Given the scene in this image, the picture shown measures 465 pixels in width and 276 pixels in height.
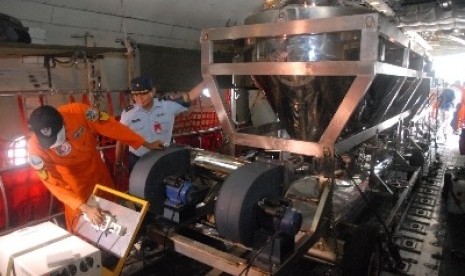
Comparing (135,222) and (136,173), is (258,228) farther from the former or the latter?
(136,173)

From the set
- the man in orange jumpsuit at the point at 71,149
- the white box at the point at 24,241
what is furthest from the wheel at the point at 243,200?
the white box at the point at 24,241

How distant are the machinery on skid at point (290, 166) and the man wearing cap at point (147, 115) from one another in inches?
40.4

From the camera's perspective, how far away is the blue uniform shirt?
437cm

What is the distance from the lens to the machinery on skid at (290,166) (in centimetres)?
223

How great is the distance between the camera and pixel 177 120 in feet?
25.2

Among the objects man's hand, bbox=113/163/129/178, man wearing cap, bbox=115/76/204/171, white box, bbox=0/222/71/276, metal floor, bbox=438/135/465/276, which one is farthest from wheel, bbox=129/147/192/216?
metal floor, bbox=438/135/465/276

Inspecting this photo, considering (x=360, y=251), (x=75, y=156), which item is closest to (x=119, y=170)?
(x=75, y=156)

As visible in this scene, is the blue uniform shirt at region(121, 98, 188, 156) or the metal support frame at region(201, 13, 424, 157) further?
the blue uniform shirt at region(121, 98, 188, 156)

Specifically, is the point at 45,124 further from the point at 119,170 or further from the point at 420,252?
the point at 420,252

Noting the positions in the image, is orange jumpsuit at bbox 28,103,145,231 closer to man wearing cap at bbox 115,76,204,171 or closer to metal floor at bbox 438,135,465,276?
man wearing cap at bbox 115,76,204,171

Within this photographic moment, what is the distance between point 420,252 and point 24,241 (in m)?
4.06

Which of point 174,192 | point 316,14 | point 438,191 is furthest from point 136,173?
point 438,191

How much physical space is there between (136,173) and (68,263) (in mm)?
814

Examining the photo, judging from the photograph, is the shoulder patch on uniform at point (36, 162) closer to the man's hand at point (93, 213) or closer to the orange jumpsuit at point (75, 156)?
the orange jumpsuit at point (75, 156)
